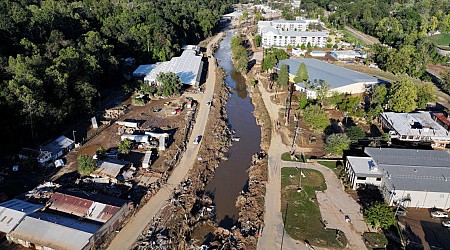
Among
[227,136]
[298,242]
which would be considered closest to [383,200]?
[298,242]

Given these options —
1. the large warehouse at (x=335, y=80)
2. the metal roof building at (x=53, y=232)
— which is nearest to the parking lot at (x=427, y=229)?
the metal roof building at (x=53, y=232)

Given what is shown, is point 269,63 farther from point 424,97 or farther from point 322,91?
point 424,97

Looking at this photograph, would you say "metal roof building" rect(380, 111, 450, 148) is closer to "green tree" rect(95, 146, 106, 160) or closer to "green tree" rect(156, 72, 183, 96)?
"green tree" rect(156, 72, 183, 96)

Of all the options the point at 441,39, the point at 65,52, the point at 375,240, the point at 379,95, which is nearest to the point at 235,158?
the point at 375,240

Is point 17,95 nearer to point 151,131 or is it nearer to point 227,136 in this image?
point 151,131

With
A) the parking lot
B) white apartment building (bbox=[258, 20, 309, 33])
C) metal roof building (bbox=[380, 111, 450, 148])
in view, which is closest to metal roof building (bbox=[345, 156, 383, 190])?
the parking lot
